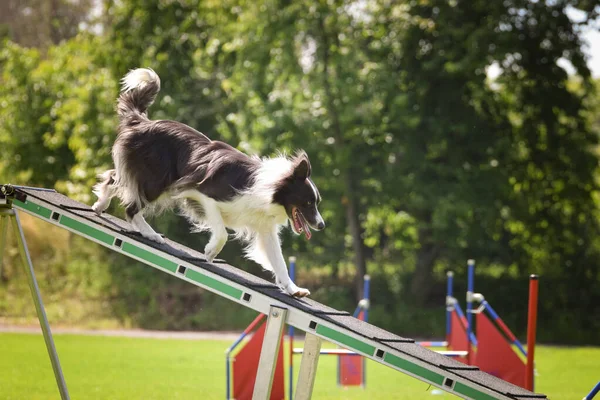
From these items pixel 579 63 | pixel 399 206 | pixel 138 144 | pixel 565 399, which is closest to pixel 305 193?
pixel 138 144

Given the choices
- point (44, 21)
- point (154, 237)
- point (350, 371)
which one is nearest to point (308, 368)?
point (154, 237)

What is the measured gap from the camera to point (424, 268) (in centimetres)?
1589

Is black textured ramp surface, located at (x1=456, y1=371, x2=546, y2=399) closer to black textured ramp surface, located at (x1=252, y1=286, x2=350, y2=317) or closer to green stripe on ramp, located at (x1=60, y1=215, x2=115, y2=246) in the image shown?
black textured ramp surface, located at (x1=252, y1=286, x2=350, y2=317)

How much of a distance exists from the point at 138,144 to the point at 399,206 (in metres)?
10.3

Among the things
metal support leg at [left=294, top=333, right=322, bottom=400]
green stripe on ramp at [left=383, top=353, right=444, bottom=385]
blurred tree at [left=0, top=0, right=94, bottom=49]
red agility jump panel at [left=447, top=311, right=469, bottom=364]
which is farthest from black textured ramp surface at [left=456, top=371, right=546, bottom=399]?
blurred tree at [left=0, top=0, right=94, bottom=49]

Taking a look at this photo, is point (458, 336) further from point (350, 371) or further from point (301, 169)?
point (301, 169)

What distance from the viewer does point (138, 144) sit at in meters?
5.64

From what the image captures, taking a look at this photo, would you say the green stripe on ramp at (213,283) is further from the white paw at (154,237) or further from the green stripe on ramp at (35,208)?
the green stripe on ramp at (35,208)

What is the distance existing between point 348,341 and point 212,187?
1427 mm

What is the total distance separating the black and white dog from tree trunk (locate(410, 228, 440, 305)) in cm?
1054

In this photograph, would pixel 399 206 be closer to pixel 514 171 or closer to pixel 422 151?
pixel 422 151

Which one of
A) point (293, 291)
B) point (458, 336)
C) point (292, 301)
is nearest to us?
point (292, 301)

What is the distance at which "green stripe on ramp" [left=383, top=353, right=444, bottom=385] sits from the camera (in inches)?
178

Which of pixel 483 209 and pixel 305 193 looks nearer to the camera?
pixel 305 193
